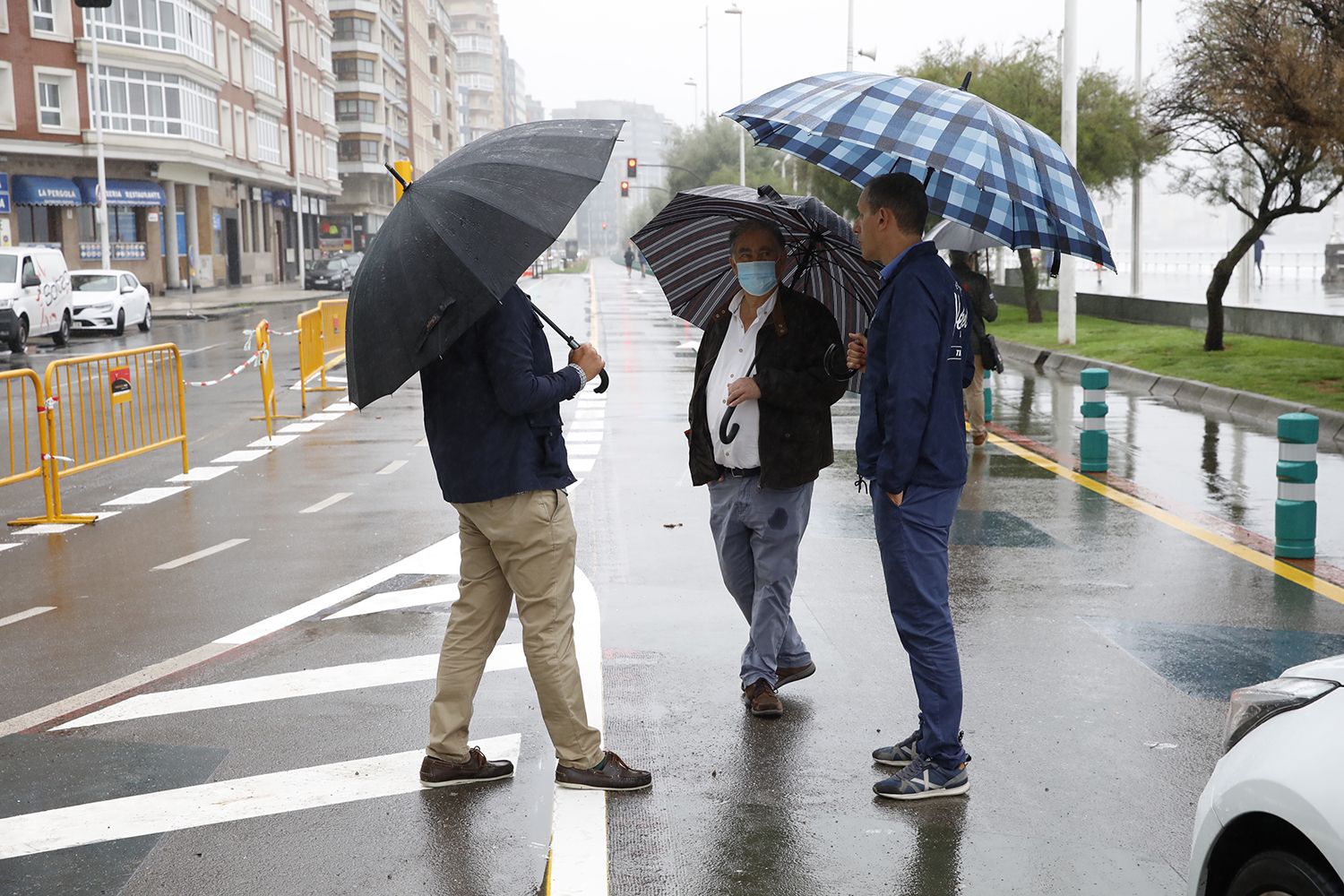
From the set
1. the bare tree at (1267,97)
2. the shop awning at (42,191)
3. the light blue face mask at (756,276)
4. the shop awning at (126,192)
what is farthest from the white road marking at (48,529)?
the shop awning at (126,192)

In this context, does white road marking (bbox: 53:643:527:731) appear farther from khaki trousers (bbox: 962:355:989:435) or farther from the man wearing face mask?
khaki trousers (bbox: 962:355:989:435)

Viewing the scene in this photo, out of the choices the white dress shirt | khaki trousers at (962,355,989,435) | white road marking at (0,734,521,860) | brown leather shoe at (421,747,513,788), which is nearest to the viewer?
white road marking at (0,734,521,860)

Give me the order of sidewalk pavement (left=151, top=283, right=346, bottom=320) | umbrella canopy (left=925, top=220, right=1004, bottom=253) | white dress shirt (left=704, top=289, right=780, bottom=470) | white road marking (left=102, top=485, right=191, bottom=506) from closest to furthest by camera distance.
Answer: white dress shirt (left=704, top=289, right=780, bottom=470), white road marking (left=102, top=485, right=191, bottom=506), umbrella canopy (left=925, top=220, right=1004, bottom=253), sidewalk pavement (left=151, top=283, right=346, bottom=320)

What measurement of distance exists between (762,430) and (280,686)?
2379mm

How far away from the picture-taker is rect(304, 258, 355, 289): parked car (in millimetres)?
61562

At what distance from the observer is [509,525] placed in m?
4.71

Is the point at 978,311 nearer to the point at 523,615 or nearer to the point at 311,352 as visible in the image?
the point at 523,615

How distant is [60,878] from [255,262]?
67883 mm

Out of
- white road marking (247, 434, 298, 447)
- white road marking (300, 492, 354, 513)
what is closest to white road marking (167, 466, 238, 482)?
white road marking (247, 434, 298, 447)

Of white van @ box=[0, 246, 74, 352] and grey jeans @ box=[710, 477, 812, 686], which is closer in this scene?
grey jeans @ box=[710, 477, 812, 686]

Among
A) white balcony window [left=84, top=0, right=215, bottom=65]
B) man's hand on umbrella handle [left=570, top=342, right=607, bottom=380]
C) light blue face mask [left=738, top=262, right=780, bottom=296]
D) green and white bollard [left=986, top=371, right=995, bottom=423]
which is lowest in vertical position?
green and white bollard [left=986, top=371, right=995, bottom=423]

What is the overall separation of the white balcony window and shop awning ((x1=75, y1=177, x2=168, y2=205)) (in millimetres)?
4874

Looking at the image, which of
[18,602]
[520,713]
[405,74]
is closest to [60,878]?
[520,713]

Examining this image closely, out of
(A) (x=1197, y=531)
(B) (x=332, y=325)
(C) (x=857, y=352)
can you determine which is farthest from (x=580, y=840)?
(B) (x=332, y=325)
